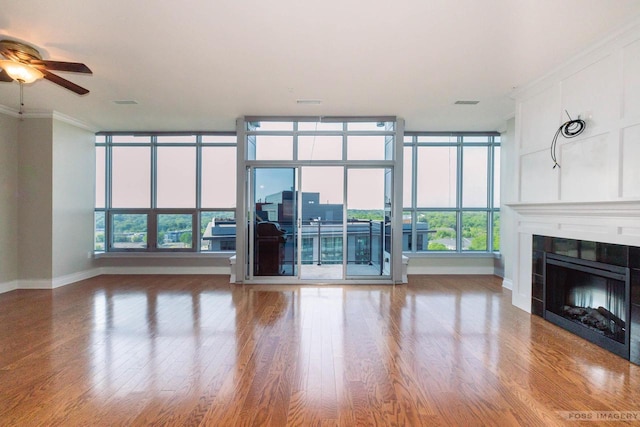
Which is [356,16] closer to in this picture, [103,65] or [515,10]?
[515,10]

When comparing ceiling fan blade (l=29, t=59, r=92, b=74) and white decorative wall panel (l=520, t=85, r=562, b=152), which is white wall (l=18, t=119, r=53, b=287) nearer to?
ceiling fan blade (l=29, t=59, r=92, b=74)

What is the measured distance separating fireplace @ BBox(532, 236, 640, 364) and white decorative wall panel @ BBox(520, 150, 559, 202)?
1.71 feet

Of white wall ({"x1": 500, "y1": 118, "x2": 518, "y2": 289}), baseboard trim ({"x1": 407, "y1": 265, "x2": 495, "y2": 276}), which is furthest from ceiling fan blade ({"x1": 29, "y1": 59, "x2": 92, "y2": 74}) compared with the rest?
white wall ({"x1": 500, "y1": 118, "x2": 518, "y2": 289})

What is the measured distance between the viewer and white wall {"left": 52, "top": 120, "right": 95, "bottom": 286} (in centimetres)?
552

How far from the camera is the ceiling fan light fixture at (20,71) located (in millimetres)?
2994

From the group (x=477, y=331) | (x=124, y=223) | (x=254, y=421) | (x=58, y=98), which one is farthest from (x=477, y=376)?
(x=124, y=223)

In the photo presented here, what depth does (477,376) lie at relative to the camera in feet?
8.26

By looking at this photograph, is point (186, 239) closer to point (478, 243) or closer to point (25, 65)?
point (25, 65)

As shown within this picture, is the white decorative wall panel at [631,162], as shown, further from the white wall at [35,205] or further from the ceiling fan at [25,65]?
the white wall at [35,205]

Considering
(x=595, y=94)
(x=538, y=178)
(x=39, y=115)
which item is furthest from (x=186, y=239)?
(x=595, y=94)

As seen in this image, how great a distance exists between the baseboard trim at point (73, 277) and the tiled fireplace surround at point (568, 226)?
23.4 feet

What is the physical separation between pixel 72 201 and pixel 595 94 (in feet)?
25.4

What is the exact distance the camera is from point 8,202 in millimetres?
5270

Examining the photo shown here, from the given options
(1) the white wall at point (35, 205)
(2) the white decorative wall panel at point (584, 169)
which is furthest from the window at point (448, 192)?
(1) the white wall at point (35, 205)
